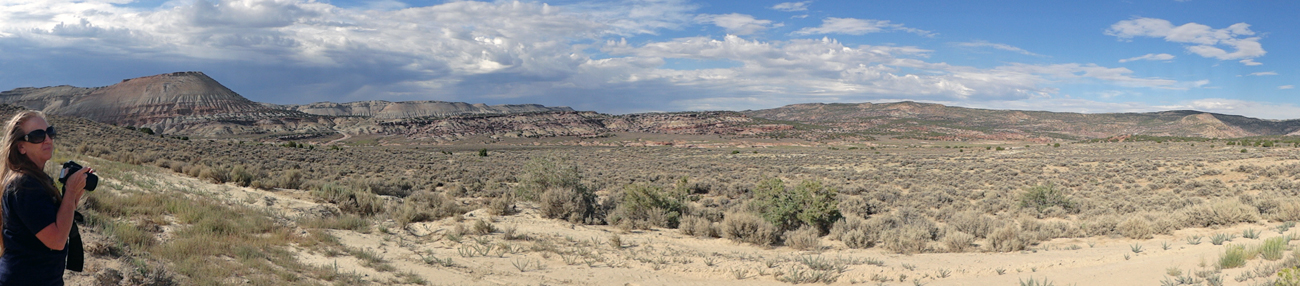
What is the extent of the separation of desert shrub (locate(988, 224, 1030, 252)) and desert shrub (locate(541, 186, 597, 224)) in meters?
7.32

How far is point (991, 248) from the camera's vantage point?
9.13m

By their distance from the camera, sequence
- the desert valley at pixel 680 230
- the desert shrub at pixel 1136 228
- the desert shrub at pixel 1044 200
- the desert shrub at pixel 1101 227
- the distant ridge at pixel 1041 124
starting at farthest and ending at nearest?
the distant ridge at pixel 1041 124 < the desert shrub at pixel 1044 200 < the desert shrub at pixel 1101 227 < the desert shrub at pixel 1136 228 < the desert valley at pixel 680 230

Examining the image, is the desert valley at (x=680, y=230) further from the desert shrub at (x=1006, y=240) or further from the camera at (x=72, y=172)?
the camera at (x=72, y=172)

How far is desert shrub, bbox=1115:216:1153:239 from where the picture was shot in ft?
31.5

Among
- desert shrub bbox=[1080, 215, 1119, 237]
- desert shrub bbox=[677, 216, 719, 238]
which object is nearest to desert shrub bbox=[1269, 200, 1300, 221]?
desert shrub bbox=[1080, 215, 1119, 237]

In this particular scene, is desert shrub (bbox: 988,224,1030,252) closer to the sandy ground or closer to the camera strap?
the sandy ground

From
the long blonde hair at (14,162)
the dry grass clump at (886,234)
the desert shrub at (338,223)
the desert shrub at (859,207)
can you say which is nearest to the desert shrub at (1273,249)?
the dry grass clump at (886,234)

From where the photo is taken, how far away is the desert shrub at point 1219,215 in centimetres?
1041

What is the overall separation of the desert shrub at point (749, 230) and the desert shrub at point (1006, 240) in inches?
137

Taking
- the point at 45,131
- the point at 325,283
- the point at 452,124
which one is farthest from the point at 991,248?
the point at 452,124

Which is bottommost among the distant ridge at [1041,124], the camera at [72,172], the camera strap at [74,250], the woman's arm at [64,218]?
the distant ridge at [1041,124]

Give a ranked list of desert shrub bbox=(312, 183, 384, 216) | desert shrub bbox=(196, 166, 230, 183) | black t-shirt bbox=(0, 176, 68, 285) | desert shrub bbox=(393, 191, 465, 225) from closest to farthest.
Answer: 1. black t-shirt bbox=(0, 176, 68, 285)
2. desert shrub bbox=(393, 191, 465, 225)
3. desert shrub bbox=(312, 183, 384, 216)
4. desert shrub bbox=(196, 166, 230, 183)

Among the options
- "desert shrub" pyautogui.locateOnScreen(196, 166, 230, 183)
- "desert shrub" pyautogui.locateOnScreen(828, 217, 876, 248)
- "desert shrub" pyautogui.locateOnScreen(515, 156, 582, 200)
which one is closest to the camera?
"desert shrub" pyautogui.locateOnScreen(828, 217, 876, 248)

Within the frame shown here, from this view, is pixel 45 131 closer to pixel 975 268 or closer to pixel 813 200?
pixel 975 268
